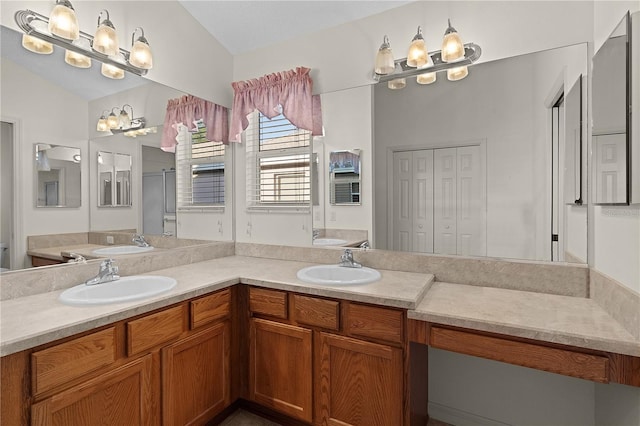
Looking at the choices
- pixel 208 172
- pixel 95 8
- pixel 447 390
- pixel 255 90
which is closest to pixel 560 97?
pixel 447 390

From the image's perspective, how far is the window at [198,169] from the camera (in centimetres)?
248

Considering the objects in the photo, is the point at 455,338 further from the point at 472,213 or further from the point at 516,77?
the point at 516,77

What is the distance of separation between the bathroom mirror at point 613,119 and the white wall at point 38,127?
8.14 feet

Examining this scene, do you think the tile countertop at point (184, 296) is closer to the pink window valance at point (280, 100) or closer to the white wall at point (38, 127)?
the white wall at point (38, 127)

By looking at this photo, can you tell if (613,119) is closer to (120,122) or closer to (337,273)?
(337,273)

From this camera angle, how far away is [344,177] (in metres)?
2.26

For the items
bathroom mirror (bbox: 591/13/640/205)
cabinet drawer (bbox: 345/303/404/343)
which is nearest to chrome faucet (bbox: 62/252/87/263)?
cabinet drawer (bbox: 345/303/404/343)

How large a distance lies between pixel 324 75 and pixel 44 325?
209 centimetres

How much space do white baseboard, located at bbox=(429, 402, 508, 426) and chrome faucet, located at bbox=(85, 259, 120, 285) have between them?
2007 millimetres

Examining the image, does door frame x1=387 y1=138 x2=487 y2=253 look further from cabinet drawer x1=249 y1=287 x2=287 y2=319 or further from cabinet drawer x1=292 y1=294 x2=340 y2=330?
cabinet drawer x1=249 y1=287 x2=287 y2=319

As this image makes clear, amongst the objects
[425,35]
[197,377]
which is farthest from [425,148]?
[197,377]

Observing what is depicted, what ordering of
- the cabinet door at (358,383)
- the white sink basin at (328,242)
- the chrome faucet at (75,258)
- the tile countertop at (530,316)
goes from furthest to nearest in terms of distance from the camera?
the white sink basin at (328,242) → the chrome faucet at (75,258) → the cabinet door at (358,383) → the tile countertop at (530,316)

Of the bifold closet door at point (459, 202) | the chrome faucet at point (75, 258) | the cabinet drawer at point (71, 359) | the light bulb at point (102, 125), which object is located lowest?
the cabinet drawer at point (71, 359)

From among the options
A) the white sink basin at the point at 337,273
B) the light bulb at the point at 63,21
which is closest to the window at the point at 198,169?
the light bulb at the point at 63,21
